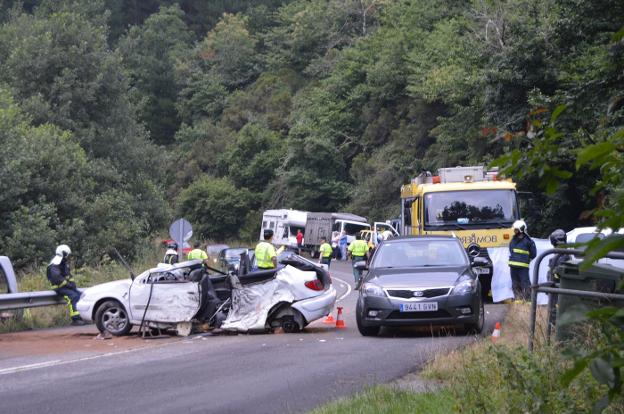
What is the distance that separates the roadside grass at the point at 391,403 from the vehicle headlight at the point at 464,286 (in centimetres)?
562

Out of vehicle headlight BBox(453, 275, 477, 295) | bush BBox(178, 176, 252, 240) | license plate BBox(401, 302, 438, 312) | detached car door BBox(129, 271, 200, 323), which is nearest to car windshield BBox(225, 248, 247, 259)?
detached car door BBox(129, 271, 200, 323)

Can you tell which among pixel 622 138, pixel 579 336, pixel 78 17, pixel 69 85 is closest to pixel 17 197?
pixel 69 85

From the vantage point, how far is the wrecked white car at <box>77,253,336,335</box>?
16.0 metres

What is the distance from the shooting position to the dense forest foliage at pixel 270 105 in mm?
31484

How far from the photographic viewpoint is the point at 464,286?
1436 cm

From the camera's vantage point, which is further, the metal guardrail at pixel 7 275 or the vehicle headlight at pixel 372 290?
the metal guardrail at pixel 7 275

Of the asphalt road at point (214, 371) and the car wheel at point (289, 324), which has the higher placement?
the car wheel at point (289, 324)

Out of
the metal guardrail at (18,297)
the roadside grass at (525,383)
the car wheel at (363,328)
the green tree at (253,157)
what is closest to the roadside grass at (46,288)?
the metal guardrail at (18,297)

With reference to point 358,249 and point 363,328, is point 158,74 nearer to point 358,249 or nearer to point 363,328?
point 358,249

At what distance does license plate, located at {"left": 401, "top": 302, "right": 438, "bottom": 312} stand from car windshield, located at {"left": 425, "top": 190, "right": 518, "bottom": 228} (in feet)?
27.9

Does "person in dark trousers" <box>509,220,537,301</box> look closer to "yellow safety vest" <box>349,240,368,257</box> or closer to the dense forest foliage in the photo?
the dense forest foliage

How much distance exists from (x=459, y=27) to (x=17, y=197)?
29.8 meters

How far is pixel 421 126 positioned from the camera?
59.0 metres

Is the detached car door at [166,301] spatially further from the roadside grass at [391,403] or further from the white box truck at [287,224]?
the white box truck at [287,224]
